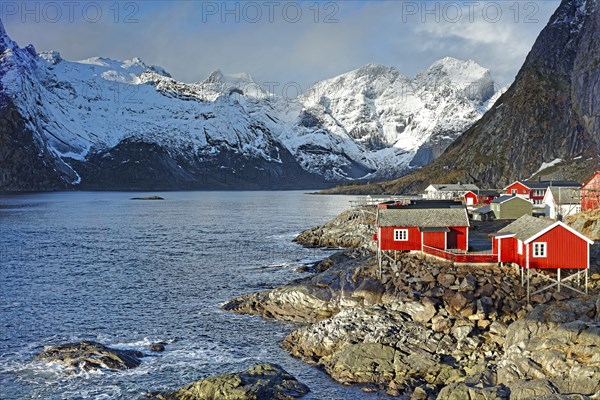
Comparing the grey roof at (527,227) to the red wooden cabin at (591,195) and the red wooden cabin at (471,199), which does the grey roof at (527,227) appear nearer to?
the red wooden cabin at (591,195)

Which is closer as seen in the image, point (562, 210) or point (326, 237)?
point (562, 210)

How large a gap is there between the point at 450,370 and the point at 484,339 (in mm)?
4620

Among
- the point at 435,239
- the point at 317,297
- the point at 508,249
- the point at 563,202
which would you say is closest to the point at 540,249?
the point at 508,249

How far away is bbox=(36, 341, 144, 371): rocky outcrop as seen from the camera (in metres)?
36.4

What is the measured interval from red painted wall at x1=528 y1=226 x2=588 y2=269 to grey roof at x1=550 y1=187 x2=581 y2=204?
4174cm

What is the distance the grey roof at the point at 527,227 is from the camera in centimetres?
4369

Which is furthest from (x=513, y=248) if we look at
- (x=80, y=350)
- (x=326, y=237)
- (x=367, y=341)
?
(x=326, y=237)

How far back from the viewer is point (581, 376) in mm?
28609

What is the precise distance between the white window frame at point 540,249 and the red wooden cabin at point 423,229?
10478 mm

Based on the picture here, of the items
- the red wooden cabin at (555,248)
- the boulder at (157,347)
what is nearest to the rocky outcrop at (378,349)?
the boulder at (157,347)

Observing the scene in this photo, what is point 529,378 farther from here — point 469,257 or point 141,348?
point 141,348

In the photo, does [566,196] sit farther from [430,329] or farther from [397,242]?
[430,329]

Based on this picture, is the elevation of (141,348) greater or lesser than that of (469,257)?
lesser

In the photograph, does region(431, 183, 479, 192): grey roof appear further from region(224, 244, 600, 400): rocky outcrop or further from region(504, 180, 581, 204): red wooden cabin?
region(224, 244, 600, 400): rocky outcrop
